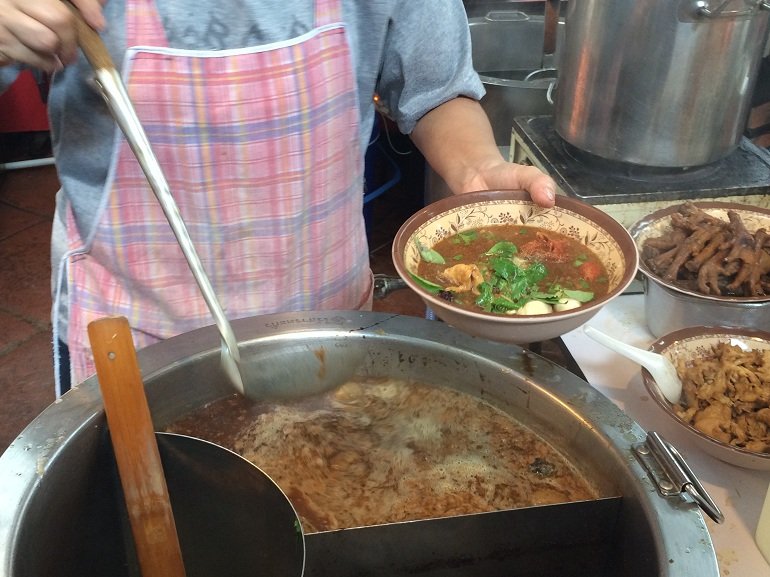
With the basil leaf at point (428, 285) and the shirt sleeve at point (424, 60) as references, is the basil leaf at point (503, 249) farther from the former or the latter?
the shirt sleeve at point (424, 60)

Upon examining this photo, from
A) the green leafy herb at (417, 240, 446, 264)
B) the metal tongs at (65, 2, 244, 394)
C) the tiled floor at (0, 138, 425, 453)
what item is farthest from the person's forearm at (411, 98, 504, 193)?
the tiled floor at (0, 138, 425, 453)

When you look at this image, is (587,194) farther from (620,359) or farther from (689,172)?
(620,359)

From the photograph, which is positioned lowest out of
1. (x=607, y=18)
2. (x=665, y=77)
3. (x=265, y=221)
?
(x=265, y=221)

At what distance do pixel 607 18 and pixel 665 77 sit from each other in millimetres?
176

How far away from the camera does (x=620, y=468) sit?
0.88 meters

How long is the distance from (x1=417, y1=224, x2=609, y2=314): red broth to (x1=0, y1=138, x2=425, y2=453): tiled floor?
76.2 inches

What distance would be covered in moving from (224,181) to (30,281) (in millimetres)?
2669

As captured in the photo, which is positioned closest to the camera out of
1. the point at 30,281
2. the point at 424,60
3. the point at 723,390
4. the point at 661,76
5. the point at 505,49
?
the point at 723,390

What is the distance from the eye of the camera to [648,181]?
5.52 feet

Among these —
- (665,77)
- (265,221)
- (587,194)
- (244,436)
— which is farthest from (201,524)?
(665,77)

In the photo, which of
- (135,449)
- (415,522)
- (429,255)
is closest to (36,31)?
(135,449)

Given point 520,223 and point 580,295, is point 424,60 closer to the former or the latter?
point 520,223

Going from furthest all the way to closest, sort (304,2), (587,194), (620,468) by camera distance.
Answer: (587,194) < (304,2) < (620,468)

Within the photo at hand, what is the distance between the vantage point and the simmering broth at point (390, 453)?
978 mm
